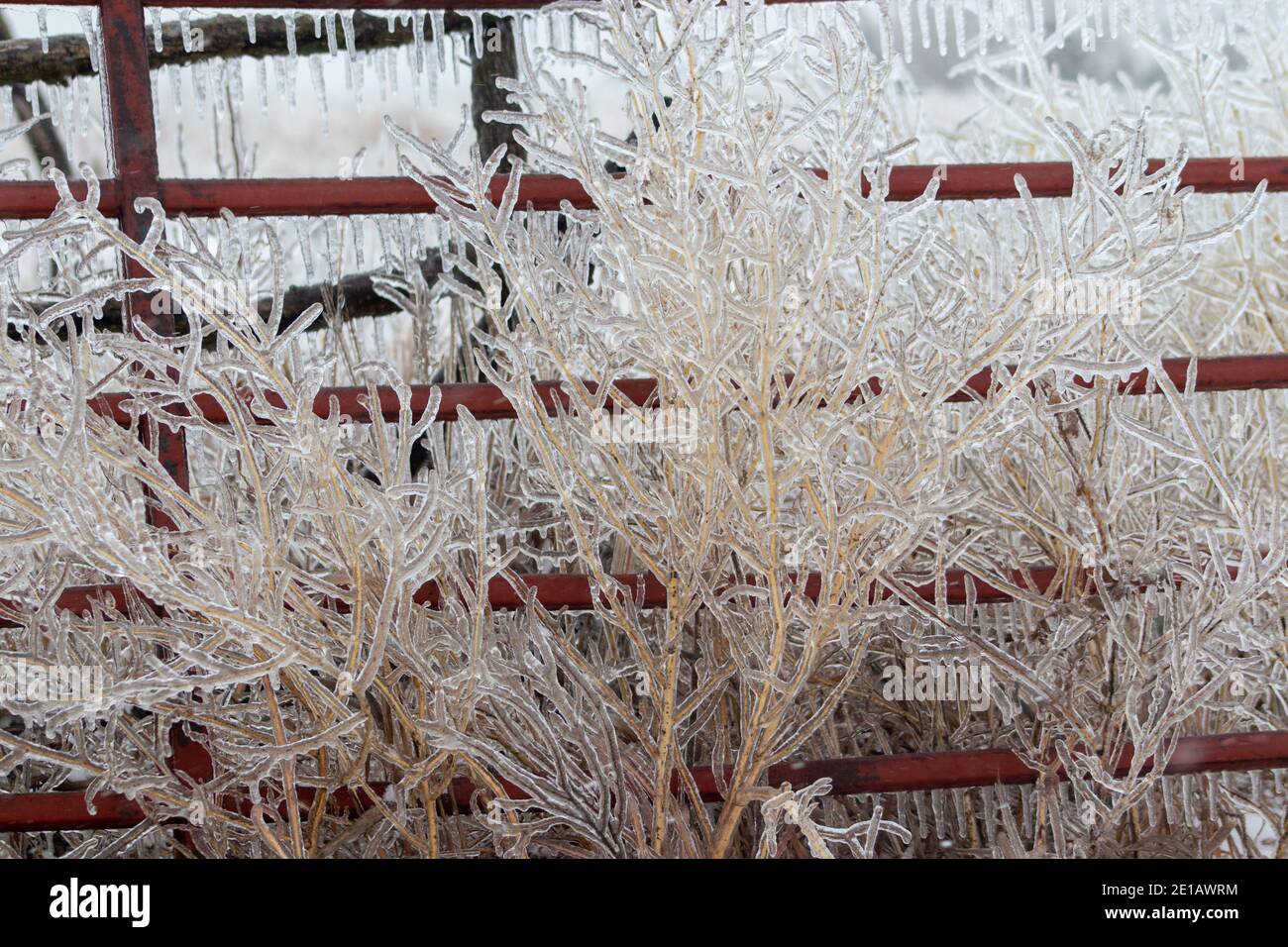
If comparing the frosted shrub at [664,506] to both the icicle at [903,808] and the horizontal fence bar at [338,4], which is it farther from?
the horizontal fence bar at [338,4]

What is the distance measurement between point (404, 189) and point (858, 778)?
1188mm

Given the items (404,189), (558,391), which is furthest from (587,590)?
(404,189)

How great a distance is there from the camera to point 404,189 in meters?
1.93

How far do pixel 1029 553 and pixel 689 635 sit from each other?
0.75 metres

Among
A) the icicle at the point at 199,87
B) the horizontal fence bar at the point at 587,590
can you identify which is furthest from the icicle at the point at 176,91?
the horizontal fence bar at the point at 587,590

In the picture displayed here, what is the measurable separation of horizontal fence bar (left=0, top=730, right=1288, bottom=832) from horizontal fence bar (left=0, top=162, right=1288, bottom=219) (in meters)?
0.90

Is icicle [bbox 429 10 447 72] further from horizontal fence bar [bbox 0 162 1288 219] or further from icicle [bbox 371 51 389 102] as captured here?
horizontal fence bar [bbox 0 162 1288 219]

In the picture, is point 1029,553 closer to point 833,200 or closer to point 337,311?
point 833,200

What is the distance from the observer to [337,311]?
2506mm

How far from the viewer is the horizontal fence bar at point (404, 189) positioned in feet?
6.04

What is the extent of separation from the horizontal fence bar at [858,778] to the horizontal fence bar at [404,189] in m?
0.90

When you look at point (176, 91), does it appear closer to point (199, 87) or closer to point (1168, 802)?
point (199, 87)

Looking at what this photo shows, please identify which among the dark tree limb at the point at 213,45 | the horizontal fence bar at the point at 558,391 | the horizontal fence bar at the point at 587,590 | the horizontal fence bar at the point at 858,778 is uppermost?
the dark tree limb at the point at 213,45

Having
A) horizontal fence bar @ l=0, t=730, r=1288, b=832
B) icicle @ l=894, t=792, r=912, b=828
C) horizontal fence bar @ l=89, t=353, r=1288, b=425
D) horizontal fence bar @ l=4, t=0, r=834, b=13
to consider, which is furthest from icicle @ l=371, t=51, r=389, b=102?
icicle @ l=894, t=792, r=912, b=828
